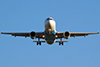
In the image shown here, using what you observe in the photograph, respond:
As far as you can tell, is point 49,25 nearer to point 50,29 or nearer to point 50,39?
point 50,29

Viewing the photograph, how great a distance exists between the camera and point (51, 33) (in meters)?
49.4

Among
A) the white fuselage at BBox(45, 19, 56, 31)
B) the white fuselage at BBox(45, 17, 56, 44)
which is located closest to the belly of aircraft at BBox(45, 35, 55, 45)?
the white fuselage at BBox(45, 17, 56, 44)

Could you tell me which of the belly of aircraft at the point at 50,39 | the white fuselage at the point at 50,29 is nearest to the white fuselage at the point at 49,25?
the white fuselage at the point at 50,29

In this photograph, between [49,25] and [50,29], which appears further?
[50,29]

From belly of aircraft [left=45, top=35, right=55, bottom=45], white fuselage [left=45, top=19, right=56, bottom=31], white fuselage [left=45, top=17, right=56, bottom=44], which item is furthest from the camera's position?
belly of aircraft [left=45, top=35, right=55, bottom=45]

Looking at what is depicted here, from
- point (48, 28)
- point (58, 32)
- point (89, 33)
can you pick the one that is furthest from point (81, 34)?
point (48, 28)

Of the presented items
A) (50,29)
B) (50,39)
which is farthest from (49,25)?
(50,39)

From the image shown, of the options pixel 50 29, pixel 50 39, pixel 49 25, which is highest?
pixel 49 25

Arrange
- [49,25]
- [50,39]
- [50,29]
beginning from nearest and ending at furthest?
[49,25] → [50,29] → [50,39]

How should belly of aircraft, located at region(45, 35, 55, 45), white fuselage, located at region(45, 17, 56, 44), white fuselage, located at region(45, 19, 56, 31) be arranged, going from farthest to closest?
belly of aircraft, located at region(45, 35, 55, 45)
white fuselage, located at region(45, 17, 56, 44)
white fuselage, located at region(45, 19, 56, 31)

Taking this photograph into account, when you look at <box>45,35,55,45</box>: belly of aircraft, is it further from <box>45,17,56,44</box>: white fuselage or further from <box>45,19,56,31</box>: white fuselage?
<box>45,19,56,31</box>: white fuselage

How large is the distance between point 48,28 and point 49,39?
9.68ft

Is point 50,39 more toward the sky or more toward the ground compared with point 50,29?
more toward the ground

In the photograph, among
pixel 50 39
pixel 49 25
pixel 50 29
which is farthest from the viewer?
pixel 50 39
